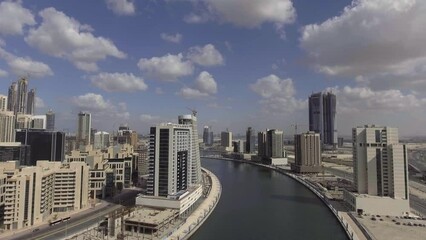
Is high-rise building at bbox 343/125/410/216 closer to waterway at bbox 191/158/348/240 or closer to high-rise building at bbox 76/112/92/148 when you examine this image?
waterway at bbox 191/158/348/240

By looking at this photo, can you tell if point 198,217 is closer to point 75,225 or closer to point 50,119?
point 75,225

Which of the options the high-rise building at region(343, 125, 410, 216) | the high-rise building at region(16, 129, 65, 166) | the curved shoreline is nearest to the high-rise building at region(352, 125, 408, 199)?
the high-rise building at region(343, 125, 410, 216)

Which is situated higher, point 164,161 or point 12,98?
point 12,98

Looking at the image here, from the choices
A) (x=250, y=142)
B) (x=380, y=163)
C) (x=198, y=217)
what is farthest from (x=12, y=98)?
(x=380, y=163)

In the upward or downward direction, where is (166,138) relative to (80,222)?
upward

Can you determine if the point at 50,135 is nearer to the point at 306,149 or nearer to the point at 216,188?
the point at 216,188

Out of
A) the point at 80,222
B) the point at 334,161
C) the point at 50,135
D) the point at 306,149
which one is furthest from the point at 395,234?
the point at 334,161

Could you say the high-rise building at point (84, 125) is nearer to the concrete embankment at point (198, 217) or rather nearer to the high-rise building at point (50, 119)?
the high-rise building at point (50, 119)

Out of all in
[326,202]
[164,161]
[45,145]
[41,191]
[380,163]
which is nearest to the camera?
[41,191]
